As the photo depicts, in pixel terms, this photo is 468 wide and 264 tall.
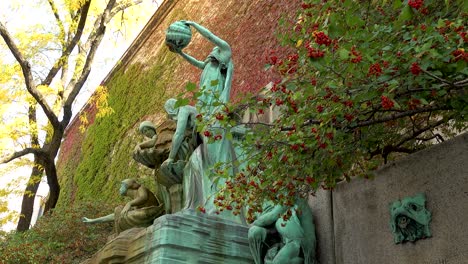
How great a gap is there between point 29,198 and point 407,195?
38.0 ft

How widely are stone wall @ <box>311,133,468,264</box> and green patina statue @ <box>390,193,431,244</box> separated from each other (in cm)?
3

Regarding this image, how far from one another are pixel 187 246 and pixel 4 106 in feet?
32.7

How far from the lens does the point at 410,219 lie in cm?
346

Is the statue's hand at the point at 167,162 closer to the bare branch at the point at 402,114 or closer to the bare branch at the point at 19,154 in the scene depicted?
the bare branch at the point at 402,114

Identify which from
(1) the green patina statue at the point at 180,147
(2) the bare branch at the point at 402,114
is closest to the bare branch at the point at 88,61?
(1) the green patina statue at the point at 180,147

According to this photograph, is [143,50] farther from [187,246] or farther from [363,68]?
[363,68]

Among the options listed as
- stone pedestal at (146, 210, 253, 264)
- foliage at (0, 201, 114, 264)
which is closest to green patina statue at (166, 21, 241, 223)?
stone pedestal at (146, 210, 253, 264)

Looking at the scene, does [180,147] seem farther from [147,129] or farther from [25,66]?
[25,66]

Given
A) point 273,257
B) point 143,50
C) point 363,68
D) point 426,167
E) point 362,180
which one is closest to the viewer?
point 363,68

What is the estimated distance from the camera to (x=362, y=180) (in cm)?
396

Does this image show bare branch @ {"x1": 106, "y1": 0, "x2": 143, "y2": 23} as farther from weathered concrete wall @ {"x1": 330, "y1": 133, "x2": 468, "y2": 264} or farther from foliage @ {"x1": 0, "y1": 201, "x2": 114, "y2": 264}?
weathered concrete wall @ {"x1": 330, "y1": 133, "x2": 468, "y2": 264}

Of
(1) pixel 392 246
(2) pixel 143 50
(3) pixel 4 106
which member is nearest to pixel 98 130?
(2) pixel 143 50

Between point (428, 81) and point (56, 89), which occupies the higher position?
point (56, 89)

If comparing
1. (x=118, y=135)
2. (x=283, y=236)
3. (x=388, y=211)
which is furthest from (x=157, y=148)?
(x=118, y=135)
